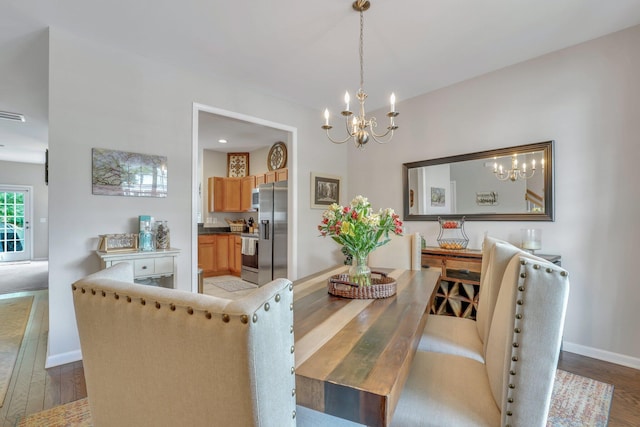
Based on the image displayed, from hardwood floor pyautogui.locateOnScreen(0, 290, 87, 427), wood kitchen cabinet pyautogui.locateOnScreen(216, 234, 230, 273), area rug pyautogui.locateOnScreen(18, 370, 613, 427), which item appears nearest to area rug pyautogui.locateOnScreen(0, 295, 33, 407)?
hardwood floor pyautogui.locateOnScreen(0, 290, 87, 427)

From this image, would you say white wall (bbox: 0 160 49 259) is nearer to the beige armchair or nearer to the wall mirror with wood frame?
the wall mirror with wood frame

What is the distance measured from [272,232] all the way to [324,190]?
3.49 feet

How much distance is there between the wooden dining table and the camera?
26.9 inches

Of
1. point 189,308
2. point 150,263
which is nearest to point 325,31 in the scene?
point 150,263

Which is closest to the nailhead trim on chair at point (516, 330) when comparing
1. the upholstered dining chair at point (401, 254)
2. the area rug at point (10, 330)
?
the upholstered dining chair at point (401, 254)

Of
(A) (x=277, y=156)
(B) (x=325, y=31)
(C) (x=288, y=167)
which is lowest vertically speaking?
(C) (x=288, y=167)

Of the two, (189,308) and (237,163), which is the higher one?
(237,163)

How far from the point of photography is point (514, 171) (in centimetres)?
285

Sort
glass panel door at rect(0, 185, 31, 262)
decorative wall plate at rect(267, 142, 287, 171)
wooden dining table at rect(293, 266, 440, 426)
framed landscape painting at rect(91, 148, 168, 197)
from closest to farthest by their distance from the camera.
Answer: wooden dining table at rect(293, 266, 440, 426) → framed landscape painting at rect(91, 148, 168, 197) → decorative wall plate at rect(267, 142, 287, 171) → glass panel door at rect(0, 185, 31, 262)

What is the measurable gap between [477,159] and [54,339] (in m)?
4.06

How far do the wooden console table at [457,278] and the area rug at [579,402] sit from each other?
2.67 ft

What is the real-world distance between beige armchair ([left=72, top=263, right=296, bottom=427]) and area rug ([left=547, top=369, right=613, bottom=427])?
1939mm

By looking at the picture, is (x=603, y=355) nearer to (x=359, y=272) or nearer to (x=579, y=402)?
(x=579, y=402)

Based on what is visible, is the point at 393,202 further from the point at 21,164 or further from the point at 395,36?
the point at 21,164
